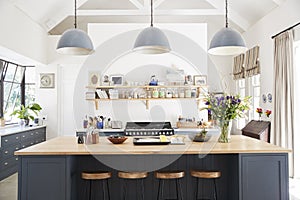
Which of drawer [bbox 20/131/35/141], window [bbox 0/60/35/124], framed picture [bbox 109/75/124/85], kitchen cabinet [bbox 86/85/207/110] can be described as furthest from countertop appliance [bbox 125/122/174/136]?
window [bbox 0/60/35/124]

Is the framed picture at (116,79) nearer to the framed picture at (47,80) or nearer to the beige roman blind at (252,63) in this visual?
the framed picture at (47,80)

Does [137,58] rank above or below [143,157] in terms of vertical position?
above

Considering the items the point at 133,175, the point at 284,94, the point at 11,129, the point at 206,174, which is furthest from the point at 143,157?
the point at 11,129

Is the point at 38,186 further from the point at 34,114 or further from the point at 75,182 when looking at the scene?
the point at 34,114

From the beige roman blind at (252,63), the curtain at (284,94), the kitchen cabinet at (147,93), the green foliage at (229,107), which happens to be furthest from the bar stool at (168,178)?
the beige roman blind at (252,63)

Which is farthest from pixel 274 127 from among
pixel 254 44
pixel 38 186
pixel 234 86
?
pixel 38 186

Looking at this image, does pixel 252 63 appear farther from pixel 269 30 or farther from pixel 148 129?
pixel 148 129

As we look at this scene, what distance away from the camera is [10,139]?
5.87 meters

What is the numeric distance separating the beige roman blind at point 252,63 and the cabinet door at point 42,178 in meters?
5.03

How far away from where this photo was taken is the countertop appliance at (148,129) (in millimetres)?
6098

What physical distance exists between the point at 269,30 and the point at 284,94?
1.57 meters

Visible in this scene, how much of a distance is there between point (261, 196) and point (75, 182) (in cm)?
207

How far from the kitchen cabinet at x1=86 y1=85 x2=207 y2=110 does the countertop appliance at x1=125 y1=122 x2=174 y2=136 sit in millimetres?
436

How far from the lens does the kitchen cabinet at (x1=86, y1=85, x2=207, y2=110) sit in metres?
6.66
